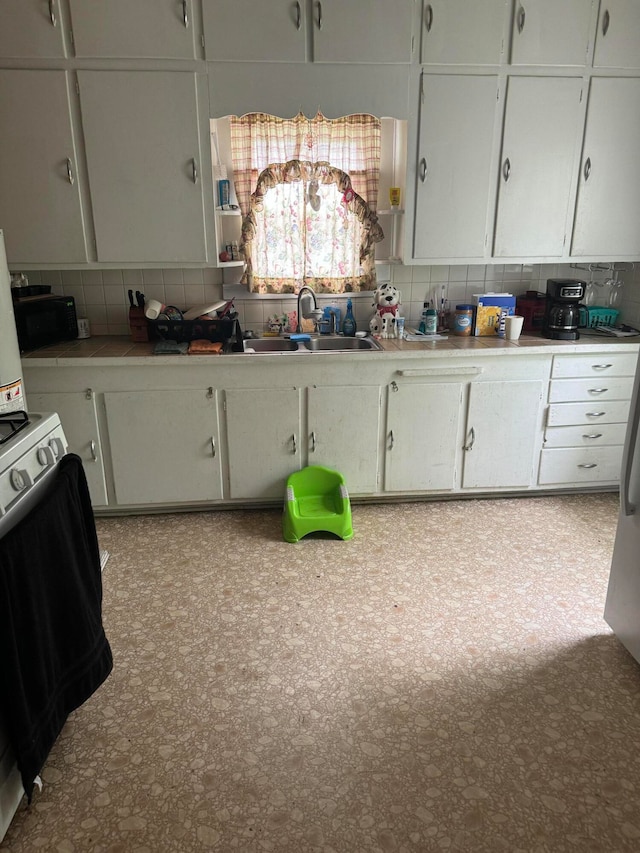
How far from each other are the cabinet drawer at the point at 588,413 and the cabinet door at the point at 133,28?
8.59ft

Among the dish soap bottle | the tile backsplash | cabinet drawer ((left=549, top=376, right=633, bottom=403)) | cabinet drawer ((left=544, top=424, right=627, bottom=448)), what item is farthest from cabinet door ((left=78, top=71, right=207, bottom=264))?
cabinet drawer ((left=544, top=424, right=627, bottom=448))

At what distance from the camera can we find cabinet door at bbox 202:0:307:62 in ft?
9.55

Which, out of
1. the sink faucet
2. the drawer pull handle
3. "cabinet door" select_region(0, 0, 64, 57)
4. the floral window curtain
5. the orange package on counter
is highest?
"cabinet door" select_region(0, 0, 64, 57)

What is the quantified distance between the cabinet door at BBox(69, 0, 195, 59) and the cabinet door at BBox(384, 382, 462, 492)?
1973mm

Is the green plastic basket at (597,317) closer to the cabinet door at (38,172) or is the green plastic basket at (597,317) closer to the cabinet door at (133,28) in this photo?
the cabinet door at (133,28)

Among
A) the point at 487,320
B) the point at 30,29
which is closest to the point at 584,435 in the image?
the point at 487,320

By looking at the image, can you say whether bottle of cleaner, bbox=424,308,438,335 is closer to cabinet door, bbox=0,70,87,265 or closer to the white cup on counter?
the white cup on counter

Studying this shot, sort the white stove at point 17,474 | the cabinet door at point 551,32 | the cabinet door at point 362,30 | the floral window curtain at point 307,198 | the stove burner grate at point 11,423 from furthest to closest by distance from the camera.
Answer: the floral window curtain at point 307,198, the cabinet door at point 551,32, the cabinet door at point 362,30, the stove burner grate at point 11,423, the white stove at point 17,474

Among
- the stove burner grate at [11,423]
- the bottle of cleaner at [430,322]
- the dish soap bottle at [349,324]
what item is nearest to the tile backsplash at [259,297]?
the dish soap bottle at [349,324]

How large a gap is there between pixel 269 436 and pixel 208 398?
0.37 meters

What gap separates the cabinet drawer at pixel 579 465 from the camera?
3492mm

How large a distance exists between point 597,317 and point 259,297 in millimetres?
2006

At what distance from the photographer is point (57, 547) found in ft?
5.38

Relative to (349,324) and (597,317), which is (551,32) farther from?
(349,324)
